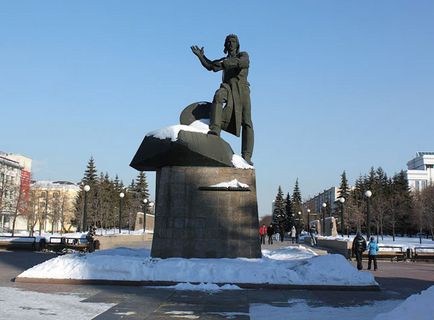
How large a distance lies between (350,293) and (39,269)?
7214 mm

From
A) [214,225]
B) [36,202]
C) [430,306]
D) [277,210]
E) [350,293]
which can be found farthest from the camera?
[277,210]

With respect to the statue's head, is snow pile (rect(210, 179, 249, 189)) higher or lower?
lower

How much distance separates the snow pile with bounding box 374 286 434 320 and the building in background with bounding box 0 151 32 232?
59.7m

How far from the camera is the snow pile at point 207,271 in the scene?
1175 cm

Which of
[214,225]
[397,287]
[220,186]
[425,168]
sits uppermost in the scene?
[425,168]

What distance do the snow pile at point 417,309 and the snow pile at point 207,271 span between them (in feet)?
17.0

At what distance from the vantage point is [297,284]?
1166 centimetres

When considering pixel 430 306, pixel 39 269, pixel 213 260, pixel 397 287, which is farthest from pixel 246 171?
pixel 430 306

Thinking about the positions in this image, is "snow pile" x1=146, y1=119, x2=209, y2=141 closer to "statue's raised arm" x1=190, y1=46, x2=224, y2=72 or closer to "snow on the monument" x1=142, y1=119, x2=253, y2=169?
"snow on the monument" x1=142, y1=119, x2=253, y2=169

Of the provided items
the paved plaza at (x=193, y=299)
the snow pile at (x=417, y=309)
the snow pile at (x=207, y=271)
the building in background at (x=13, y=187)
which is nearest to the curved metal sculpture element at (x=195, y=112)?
the snow pile at (x=207, y=271)

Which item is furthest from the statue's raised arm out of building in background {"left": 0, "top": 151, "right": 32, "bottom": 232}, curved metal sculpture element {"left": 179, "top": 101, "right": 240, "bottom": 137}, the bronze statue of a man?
building in background {"left": 0, "top": 151, "right": 32, "bottom": 232}

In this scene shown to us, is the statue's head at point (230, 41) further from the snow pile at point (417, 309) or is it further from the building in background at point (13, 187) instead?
the building in background at point (13, 187)

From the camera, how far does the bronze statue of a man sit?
1505 cm

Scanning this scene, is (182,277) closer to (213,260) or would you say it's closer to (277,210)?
(213,260)
